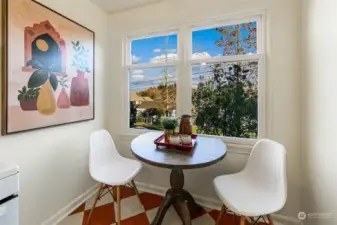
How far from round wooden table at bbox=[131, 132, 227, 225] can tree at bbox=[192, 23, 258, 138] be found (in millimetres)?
326

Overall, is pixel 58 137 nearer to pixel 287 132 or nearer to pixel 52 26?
pixel 52 26

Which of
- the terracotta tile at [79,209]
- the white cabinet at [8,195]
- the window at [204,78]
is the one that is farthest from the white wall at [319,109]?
the terracotta tile at [79,209]

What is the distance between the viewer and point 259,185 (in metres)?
1.48

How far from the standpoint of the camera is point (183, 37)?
2.11 metres

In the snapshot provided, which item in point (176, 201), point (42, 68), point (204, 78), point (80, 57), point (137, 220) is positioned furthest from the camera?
point (204, 78)

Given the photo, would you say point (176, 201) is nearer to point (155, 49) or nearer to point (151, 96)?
point (151, 96)

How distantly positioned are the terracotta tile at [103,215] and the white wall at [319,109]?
5.91 ft

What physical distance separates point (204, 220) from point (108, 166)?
114cm

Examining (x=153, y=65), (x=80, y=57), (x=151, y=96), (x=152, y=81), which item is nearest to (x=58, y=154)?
(x=80, y=57)

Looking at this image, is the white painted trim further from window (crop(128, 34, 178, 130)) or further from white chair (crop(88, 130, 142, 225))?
white chair (crop(88, 130, 142, 225))

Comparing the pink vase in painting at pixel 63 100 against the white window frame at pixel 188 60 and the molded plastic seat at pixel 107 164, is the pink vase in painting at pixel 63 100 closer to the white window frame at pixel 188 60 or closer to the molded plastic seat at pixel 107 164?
→ the molded plastic seat at pixel 107 164

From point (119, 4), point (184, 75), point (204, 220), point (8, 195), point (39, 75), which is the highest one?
point (119, 4)

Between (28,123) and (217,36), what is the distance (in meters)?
2.07

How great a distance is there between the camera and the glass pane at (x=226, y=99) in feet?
6.24
